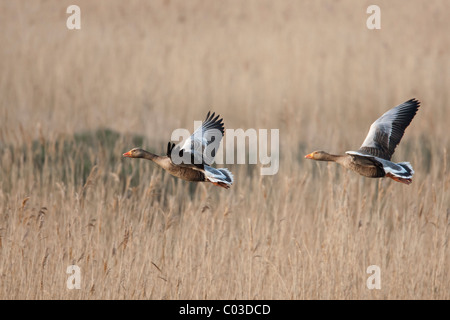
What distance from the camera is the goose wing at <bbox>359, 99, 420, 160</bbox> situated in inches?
83.9

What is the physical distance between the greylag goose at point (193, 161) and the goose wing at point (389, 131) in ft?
1.54

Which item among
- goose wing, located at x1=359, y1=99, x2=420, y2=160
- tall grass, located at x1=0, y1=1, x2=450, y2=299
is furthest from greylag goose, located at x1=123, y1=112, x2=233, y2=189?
tall grass, located at x1=0, y1=1, x2=450, y2=299

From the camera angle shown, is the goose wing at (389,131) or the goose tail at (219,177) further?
the goose wing at (389,131)

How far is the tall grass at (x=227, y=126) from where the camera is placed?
15.2 ft

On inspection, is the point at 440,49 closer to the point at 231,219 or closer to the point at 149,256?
the point at 231,219

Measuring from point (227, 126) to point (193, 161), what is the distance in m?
6.75

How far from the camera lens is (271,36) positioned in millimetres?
11406

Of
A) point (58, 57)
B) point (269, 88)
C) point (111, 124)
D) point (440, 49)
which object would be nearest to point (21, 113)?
point (111, 124)

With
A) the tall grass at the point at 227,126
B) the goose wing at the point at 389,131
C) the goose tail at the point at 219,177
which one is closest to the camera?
the goose tail at the point at 219,177

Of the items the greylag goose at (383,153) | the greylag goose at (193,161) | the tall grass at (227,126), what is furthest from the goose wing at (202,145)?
the tall grass at (227,126)

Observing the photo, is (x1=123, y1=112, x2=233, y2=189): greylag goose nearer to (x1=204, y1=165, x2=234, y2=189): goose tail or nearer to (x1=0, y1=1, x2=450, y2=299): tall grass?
(x1=204, y1=165, x2=234, y2=189): goose tail

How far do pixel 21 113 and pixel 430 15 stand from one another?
7.99 m

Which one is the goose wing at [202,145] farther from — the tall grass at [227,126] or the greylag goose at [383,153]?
the tall grass at [227,126]

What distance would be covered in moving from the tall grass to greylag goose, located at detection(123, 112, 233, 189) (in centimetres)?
196
